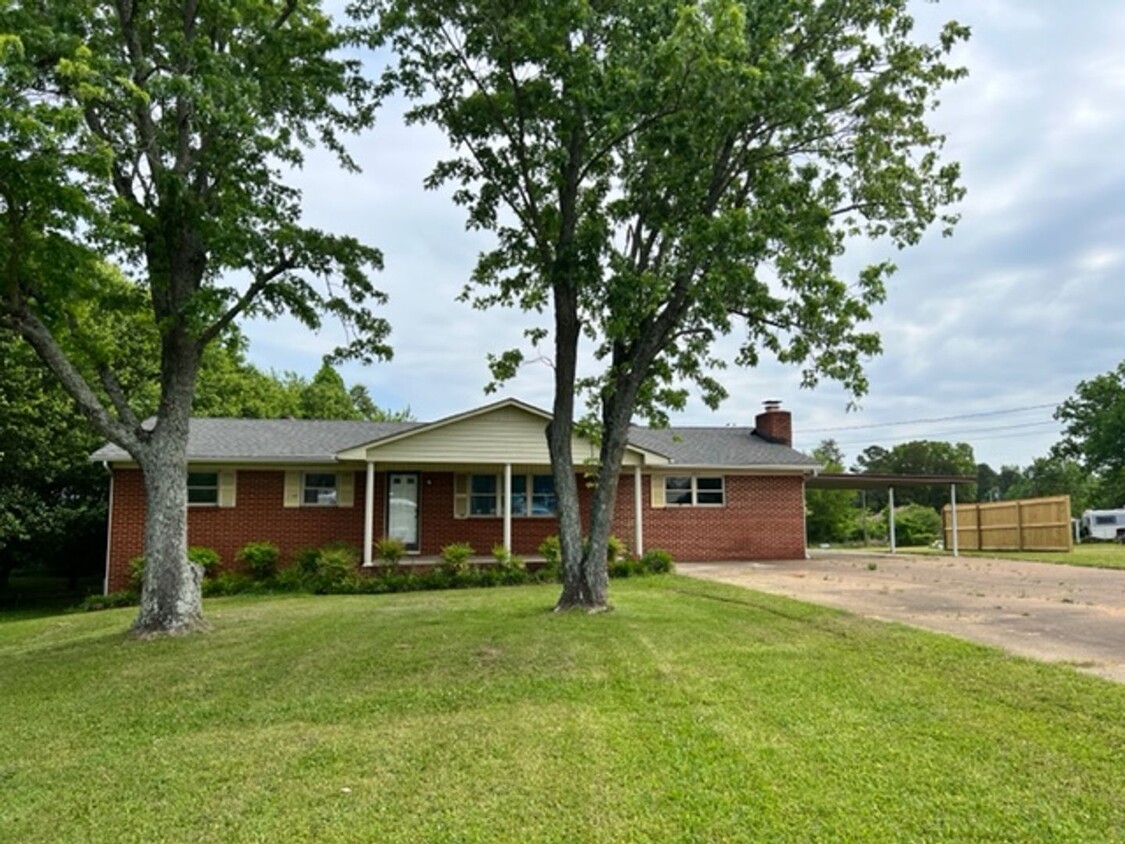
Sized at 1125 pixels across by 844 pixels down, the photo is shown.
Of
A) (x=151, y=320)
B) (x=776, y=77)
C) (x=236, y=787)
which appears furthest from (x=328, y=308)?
(x=236, y=787)

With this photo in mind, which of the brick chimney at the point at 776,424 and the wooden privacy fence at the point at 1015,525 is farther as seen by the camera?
the wooden privacy fence at the point at 1015,525

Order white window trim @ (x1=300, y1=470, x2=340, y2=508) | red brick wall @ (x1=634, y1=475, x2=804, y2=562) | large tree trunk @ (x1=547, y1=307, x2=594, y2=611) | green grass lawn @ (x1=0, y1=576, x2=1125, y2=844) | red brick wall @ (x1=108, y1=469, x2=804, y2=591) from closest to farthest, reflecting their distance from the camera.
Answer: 1. green grass lawn @ (x1=0, y1=576, x2=1125, y2=844)
2. large tree trunk @ (x1=547, y1=307, x2=594, y2=611)
3. red brick wall @ (x1=108, y1=469, x2=804, y2=591)
4. white window trim @ (x1=300, y1=470, x2=340, y2=508)
5. red brick wall @ (x1=634, y1=475, x2=804, y2=562)

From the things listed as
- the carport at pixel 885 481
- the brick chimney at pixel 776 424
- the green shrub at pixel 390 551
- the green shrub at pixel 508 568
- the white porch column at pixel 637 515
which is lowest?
the green shrub at pixel 508 568

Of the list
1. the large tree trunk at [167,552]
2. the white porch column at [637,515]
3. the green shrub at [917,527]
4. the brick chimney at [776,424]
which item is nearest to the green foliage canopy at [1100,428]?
the green shrub at [917,527]

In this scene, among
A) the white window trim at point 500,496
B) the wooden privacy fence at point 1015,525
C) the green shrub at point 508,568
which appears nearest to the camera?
the green shrub at point 508,568

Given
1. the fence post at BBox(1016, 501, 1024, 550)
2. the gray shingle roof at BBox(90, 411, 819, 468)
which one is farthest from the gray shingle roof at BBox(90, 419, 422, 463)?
the fence post at BBox(1016, 501, 1024, 550)

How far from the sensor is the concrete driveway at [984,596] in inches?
290

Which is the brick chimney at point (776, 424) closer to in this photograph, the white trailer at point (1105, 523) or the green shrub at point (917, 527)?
the green shrub at point (917, 527)

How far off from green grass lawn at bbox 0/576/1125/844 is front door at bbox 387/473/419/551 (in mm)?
9328

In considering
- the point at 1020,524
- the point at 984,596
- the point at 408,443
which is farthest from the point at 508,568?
the point at 1020,524

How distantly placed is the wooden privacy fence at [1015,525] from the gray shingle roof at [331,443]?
863 cm

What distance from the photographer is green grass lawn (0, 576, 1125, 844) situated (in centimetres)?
349

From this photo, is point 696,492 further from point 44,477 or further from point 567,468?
point 44,477

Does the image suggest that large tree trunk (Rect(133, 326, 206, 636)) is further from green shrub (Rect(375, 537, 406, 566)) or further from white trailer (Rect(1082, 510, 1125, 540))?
white trailer (Rect(1082, 510, 1125, 540))
